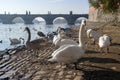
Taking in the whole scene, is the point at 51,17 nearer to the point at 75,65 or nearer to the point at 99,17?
the point at 99,17

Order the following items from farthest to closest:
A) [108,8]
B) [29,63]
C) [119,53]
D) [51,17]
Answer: [51,17] < [108,8] < [119,53] < [29,63]

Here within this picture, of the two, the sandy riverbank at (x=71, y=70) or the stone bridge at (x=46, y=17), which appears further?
the stone bridge at (x=46, y=17)

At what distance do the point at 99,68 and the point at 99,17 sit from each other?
284ft

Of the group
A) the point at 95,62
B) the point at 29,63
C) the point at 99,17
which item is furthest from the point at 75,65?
the point at 99,17

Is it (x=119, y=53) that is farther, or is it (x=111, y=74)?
(x=119, y=53)

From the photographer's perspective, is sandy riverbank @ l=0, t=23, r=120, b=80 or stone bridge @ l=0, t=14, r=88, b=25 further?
stone bridge @ l=0, t=14, r=88, b=25

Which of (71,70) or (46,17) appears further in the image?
(46,17)

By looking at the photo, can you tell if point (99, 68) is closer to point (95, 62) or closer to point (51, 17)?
point (95, 62)

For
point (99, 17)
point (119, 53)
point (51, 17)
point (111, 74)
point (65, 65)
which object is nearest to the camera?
point (111, 74)

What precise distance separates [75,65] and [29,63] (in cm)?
352

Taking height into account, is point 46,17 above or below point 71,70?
above

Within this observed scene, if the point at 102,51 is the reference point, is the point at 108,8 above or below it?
above

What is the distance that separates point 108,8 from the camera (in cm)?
4434

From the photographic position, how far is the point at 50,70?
12641 mm
